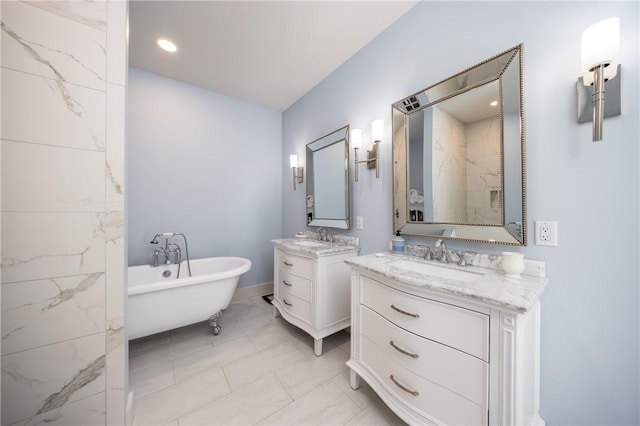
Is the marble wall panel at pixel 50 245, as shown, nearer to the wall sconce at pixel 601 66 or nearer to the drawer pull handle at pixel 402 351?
the drawer pull handle at pixel 402 351

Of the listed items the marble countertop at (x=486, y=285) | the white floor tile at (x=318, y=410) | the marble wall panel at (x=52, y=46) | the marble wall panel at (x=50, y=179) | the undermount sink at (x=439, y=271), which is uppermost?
the marble wall panel at (x=52, y=46)

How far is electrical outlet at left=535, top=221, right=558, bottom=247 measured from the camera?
1.03 m

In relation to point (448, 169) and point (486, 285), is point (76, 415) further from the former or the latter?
point (448, 169)

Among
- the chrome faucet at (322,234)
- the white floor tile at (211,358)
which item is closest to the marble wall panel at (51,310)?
the white floor tile at (211,358)

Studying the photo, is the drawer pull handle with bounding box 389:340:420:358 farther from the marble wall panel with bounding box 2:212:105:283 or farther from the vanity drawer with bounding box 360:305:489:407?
the marble wall panel with bounding box 2:212:105:283

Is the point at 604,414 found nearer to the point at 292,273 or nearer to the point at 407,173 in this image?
the point at 407,173

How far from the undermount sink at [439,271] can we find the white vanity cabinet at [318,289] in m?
0.60

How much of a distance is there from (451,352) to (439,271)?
480mm

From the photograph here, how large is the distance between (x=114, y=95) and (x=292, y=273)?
1694mm

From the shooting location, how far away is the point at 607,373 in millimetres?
915

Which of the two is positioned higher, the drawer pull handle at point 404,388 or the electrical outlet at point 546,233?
the electrical outlet at point 546,233

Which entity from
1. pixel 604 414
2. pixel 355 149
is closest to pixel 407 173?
pixel 355 149

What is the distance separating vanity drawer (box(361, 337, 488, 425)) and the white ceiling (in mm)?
2346

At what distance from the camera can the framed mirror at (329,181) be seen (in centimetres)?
218
